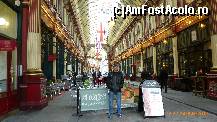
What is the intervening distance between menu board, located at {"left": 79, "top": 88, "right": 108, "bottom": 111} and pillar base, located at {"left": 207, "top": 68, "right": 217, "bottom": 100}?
288 inches

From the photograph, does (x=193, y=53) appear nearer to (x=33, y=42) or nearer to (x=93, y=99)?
(x=33, y=42)

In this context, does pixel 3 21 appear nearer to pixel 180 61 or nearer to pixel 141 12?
pixel 180 61

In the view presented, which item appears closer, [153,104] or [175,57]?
[153,104]

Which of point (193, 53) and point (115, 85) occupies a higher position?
point (193, 53)

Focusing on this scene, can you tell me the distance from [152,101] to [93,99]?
2.35 meters

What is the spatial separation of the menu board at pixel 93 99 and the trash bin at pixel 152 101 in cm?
173

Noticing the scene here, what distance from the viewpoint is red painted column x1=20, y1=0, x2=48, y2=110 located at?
627 inches

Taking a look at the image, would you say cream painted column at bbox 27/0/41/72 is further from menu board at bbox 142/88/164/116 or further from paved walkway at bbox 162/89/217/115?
paved walkway at bbox 162/89/217/115

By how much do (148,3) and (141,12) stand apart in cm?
199

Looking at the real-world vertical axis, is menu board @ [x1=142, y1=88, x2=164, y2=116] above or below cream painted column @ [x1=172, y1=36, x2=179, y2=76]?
below

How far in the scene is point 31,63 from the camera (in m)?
16.2

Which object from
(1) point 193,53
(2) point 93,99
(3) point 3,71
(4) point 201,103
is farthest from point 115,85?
(1) point 193,53

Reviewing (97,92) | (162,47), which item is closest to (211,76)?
(97,92)

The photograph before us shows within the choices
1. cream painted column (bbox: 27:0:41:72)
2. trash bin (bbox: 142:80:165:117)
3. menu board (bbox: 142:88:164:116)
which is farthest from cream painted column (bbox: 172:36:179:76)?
menu board (bbox: 142:88:164:116)
